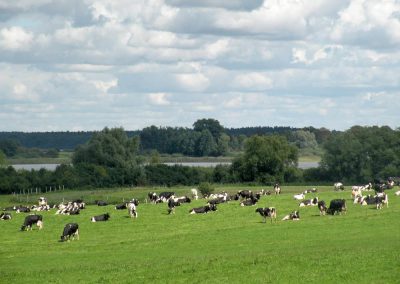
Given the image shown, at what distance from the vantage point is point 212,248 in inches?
1485

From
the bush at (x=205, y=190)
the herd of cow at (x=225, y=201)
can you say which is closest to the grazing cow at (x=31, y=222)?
the herd of cow at (x=225, y=201)

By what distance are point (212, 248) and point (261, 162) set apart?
270 ft

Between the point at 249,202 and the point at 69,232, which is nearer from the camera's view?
the point at 69,232

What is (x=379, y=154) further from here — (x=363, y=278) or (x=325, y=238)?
(x=363, y=278)

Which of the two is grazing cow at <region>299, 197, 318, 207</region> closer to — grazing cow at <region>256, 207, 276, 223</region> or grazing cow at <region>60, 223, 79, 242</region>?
grazing cow at <region>256, 207, 276, 223</region>

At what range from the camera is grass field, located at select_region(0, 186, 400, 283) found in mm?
28469

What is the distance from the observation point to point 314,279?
2652 cm

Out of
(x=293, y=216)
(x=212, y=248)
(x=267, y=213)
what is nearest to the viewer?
(x=212, y=248)

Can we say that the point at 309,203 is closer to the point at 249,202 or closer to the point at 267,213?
the point at 249,202

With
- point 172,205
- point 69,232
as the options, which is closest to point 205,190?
point 172,205

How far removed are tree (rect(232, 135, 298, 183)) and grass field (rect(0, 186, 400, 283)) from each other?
2397 inches

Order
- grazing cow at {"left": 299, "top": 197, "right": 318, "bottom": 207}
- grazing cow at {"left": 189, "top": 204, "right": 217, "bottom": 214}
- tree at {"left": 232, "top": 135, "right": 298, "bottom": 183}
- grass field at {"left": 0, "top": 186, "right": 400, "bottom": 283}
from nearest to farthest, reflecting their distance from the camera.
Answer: grass field at {"left": 0, "top": 186, "right": 400, "bottom": 283}, grazing cow at {"left": 189, "top": 204, "right": 217, "bottom": 214}, grazing cow at {"left": 299, "top": 197, "right": 318, "bottom": 207}, tree at {"left": 232, "top": 135, "right": 298, "bottom": 183}

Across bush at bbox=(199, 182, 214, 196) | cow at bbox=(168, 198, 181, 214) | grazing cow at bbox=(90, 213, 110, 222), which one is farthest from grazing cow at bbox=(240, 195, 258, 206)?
bush at bbox=(199, 182, 214, 196)

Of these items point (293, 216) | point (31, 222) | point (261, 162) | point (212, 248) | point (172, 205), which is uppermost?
point (261, 162)
